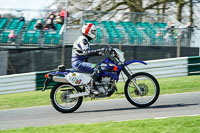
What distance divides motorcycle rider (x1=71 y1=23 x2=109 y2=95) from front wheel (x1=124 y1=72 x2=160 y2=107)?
0.68 m

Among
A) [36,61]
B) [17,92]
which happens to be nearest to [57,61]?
[36,61]

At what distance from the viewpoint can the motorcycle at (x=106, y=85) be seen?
7.75 m

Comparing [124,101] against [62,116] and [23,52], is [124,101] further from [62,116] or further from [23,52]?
[23,52]

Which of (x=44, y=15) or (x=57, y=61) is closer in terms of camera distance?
(x=57, y=61)

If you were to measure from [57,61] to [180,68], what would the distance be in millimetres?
4719

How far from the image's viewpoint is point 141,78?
305 inches

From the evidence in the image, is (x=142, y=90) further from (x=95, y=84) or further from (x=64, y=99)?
(x=64, y=99)

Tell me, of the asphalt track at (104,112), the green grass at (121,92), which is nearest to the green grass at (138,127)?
the asphalt track at (104,112)

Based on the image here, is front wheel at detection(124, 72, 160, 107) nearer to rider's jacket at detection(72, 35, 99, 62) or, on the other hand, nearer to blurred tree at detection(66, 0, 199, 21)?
rider's jacket at detection(72, 35, 99, 62)

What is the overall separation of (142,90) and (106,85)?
76cm

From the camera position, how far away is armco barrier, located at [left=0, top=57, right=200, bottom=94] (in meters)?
13.1

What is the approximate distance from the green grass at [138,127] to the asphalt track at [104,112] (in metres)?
0.77

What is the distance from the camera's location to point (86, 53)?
311 inches

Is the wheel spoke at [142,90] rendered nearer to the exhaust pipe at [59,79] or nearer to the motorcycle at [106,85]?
the motorcycle at [106,85]
